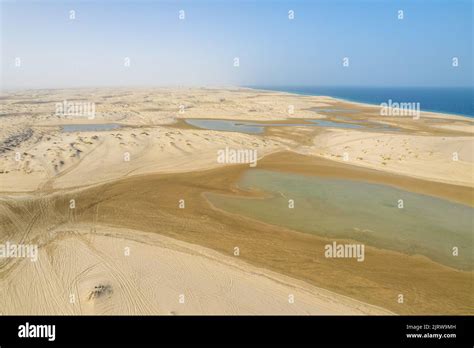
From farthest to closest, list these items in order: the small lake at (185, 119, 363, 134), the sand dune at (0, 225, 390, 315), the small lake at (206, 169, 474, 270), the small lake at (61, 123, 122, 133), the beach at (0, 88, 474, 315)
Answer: the small lake at (185, 119, 363, 134) < the small lake at (61, 123, 122, 133) < the small lake at (206, 169, 474, 270) < the beach at (0, 88, 474, 315) < the sand dune at (0, 225, 390, 315)

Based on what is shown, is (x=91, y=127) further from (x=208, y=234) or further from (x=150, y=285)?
(x=150, y=285)

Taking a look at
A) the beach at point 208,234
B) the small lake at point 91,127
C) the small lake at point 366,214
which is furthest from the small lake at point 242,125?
the small lake at point 366,214

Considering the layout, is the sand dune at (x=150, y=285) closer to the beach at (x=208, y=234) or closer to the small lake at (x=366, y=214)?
the beach at (x=208, y=234)

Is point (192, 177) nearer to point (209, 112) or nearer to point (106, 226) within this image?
point (106, 226)

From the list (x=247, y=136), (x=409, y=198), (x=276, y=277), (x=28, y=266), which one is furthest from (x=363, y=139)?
(x=28, y=266)

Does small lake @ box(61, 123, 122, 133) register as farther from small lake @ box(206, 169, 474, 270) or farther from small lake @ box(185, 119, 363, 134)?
small lake @ box(206, 169, 474, 270)

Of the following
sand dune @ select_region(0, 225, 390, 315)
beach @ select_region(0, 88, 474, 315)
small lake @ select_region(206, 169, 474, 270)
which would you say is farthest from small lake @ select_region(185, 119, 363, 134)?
sand dune @ select_region(0, 225, 390, 315)
